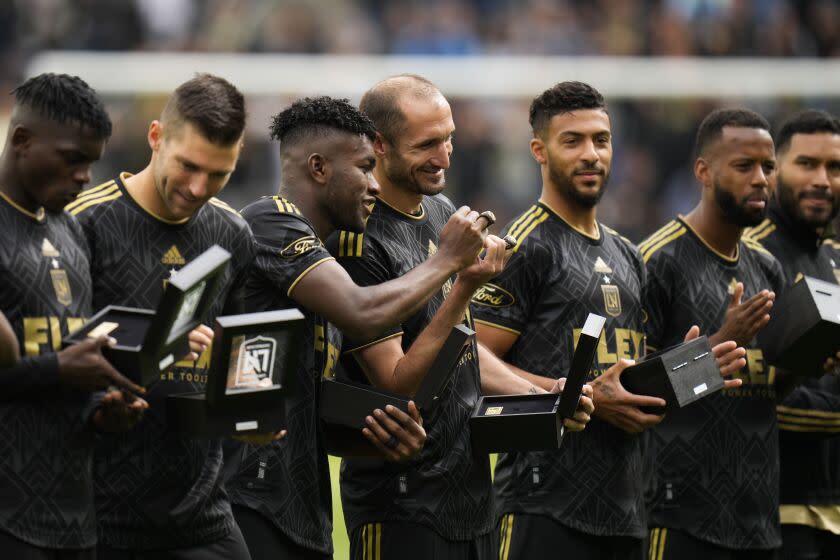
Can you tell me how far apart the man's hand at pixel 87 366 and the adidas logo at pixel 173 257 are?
72cm

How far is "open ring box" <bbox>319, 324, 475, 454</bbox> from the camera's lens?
5.04 meters

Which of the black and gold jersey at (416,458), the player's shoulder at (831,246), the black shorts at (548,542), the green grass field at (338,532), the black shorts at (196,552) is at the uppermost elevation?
the player's shoulder at (831,246)

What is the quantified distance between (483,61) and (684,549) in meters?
12.9

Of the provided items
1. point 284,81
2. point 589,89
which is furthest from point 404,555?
point 284,81

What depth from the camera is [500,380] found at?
19.1 ft

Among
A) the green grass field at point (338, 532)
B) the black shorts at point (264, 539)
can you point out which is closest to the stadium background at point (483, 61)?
the green grass field at point (338, 532)

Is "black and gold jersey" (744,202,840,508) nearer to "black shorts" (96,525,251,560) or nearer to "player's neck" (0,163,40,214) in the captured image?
"black shorts" (96,525,251,560)

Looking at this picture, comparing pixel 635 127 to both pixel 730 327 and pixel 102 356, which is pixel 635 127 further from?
pixel 102 356

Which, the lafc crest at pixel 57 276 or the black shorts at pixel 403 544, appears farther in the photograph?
the black shorts at pixel 403 544

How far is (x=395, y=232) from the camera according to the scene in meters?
5.55

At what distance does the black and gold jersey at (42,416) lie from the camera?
170 inches

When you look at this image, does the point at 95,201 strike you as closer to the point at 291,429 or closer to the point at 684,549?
the point at 291,429

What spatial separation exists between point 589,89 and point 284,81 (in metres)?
11.5

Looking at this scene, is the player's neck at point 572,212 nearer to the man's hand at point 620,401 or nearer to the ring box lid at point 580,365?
the man's hand at point 620,401
